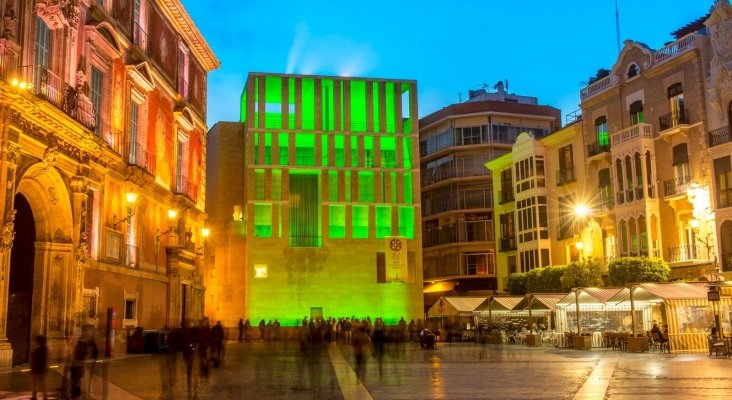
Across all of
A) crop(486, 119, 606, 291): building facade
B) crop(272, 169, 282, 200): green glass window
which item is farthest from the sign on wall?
crop(272, 169, 282, 200): green glass window

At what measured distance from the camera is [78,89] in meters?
23.9

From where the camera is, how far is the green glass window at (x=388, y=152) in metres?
61.3

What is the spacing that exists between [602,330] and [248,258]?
2879 centimetres

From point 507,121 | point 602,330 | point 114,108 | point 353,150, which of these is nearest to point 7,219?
point 114,108

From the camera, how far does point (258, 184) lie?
2325 inches

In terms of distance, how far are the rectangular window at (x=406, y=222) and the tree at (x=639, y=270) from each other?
2380 cm

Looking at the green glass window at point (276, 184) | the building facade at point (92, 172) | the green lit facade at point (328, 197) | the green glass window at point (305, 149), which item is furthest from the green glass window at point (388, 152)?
the building facade at point (92, 172)

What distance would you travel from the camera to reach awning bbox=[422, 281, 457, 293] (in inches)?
2594

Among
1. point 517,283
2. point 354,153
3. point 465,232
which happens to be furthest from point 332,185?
point 517,283

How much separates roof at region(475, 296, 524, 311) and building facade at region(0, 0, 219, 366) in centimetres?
1563

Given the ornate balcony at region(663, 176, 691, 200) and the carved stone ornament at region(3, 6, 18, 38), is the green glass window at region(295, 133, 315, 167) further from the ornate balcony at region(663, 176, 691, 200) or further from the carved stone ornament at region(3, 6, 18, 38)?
the carved stone ornament at region(3, 6, 18, 38)

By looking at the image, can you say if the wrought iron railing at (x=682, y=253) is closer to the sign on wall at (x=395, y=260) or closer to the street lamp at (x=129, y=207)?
the sign on wall at (x=395, y=260)

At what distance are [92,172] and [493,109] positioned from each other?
161 feet

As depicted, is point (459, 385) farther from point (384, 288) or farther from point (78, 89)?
point (384, 288)
